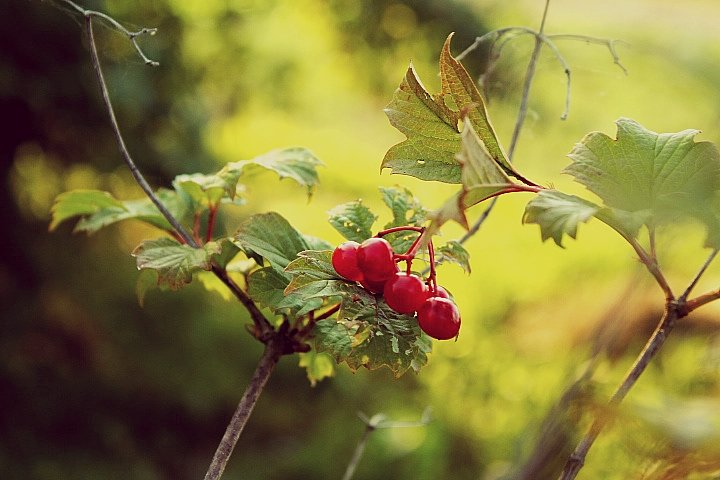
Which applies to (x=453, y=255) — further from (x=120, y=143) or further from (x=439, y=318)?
(x=120, y=143)

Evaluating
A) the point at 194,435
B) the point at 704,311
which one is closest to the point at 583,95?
→ the point at 704,311

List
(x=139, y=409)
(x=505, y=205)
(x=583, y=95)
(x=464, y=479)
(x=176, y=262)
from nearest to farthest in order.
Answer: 1. (x=176, y=262)
2. (x=464, y=479)
3. (x=139, y=409)
4. (x=505, y=205)
5. (x=583, y=95)

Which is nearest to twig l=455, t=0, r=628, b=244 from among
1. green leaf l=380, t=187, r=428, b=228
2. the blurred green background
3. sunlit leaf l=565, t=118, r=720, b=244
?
green leaf l=380, t=187, r=428, b=228

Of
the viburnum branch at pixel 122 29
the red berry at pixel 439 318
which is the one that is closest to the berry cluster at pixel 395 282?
the red berry at pixel 439 318

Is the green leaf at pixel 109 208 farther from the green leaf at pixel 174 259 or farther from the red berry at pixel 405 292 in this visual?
the red berry at pixel 405 292

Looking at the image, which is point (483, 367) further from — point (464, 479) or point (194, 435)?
point (194, 435)

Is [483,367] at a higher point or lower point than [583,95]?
lower

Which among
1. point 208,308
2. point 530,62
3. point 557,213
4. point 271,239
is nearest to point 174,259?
point 271,239
